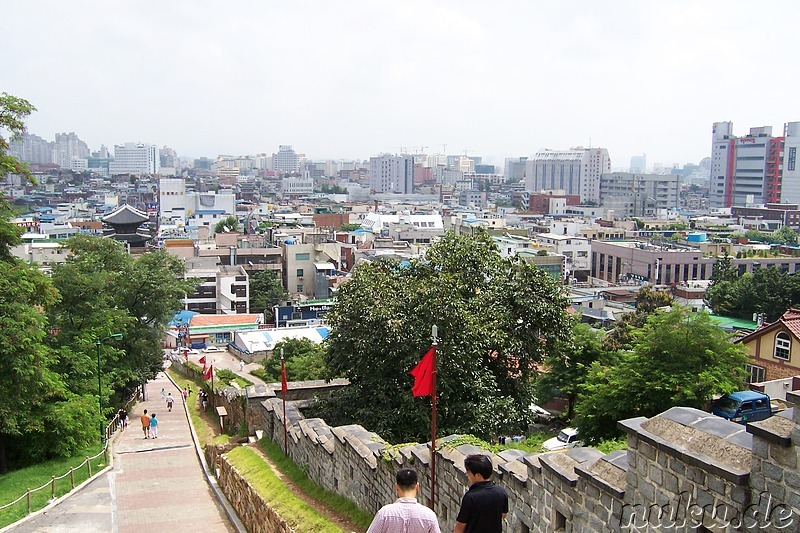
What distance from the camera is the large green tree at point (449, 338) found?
49.9ft

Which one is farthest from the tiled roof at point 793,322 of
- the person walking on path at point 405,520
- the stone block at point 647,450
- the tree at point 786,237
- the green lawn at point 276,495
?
the tree at point 786,237

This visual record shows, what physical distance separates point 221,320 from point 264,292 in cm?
1362

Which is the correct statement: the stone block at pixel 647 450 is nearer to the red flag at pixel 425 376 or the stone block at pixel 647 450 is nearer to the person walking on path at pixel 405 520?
the person walking on path at pixel 405 520

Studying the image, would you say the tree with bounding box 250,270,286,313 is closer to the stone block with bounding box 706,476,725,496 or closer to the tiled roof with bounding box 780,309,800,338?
the tiled roof with bounding box 780,309,800,338

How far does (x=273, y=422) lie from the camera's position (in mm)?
17859

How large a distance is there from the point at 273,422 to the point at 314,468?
11.4ft

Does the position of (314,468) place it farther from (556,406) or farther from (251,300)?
(251,300)

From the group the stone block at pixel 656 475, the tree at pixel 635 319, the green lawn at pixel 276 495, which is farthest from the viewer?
the tree at pixel 635 319

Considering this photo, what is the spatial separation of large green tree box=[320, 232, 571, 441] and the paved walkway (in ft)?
11.0

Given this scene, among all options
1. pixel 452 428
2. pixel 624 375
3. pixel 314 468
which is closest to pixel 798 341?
pixel 624 375

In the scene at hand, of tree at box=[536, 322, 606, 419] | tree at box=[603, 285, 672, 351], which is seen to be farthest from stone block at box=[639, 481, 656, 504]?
tree at box=[603, 285, 672, 351]

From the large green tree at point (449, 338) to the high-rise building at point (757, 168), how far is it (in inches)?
5753

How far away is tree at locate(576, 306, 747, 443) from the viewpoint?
61.1 ft

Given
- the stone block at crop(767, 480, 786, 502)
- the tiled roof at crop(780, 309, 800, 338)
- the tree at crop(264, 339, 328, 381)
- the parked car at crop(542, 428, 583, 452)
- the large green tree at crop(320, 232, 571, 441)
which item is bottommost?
the tree at crop(264, 339, 328, 381)
